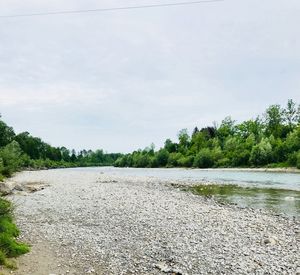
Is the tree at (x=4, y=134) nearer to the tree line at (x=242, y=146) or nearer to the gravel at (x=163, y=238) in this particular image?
the tree line at (x=242, y=146)

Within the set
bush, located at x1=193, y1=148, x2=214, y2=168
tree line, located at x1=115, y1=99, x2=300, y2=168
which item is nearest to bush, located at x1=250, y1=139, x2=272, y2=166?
tree line, located at x1=115, y1=99, x2=300, y2=168

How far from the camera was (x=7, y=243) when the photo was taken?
42.3ft

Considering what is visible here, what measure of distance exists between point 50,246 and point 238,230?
925 cm

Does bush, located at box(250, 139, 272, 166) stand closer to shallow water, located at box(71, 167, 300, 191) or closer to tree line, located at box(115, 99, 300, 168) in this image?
tree line, located at box(115, 99, 300, 168)

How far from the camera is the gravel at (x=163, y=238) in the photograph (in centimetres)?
1255

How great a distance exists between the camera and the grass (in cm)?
1180

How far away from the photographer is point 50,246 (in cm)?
1464

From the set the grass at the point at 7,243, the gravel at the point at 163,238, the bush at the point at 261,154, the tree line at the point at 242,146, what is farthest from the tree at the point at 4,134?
the grass at the point at 7,243

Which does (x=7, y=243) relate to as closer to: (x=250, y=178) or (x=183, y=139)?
(x=250, y=178)

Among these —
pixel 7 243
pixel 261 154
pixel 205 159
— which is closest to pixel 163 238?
pixel 7 243

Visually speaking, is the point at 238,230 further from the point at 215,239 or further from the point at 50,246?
the point at 50,246

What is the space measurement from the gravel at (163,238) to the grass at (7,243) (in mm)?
1029

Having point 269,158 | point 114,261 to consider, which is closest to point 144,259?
point 114,261

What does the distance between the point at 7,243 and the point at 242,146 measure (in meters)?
126
